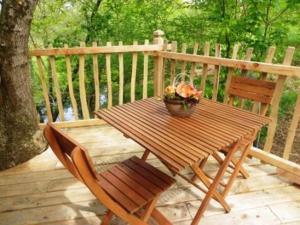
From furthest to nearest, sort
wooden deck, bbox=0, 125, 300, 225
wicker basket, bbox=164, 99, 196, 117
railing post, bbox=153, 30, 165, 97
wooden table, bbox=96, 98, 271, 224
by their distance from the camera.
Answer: railing post, bbox=153, 30, 165, 97 → wooden deck, bbox=0, 125, 300, 225 → wicker basket, bbox=164, 99, 196, 117 → wooden table, bbox=96, 98, 271, 224

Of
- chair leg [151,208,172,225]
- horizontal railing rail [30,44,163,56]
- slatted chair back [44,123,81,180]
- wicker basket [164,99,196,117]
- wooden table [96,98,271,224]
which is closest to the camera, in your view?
slatted chair back [44,123,81,180]

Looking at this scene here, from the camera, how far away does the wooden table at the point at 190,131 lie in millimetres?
1624

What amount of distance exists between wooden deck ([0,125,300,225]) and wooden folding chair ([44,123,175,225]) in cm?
43

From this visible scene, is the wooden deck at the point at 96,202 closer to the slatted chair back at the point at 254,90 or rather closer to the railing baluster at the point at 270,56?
→ the slatted chair back at the point at 254,90

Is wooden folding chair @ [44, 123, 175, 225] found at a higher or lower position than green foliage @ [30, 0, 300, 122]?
lower

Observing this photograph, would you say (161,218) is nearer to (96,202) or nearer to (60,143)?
(96,202)

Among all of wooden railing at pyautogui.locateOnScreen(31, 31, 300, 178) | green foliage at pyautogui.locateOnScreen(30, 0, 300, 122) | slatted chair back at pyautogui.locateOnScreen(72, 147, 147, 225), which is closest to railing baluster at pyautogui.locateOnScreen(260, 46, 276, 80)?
wooden railing at pyautogui.locateOnScreen(31, 31, 300, 178)

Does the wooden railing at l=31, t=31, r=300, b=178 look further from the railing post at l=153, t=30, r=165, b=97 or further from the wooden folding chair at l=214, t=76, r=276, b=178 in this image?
the wooden folding chair at l=214, t=76, r=276, b=178

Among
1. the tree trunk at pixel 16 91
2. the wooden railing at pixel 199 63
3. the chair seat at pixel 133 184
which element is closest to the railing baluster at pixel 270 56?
the wooden railing at pixel 199 63

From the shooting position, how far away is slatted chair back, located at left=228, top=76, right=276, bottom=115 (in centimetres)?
245

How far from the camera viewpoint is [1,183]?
266 centimetres

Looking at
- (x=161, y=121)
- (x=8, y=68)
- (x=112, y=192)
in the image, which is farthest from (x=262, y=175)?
(x=8, y=68)

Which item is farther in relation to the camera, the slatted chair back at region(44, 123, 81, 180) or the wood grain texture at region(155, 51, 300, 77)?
the wood grain texture at region(155, 51, 300, 77)

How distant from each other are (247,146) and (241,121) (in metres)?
0.31
